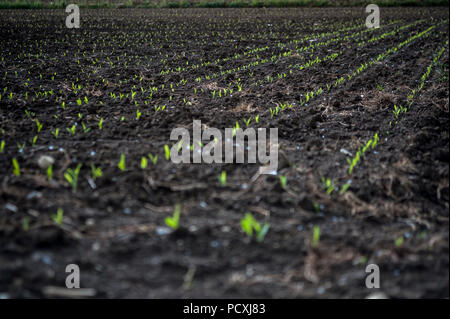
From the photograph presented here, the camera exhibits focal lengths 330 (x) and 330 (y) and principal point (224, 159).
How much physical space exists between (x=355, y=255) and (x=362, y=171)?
1139 mm

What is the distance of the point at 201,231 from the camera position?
2045 mm

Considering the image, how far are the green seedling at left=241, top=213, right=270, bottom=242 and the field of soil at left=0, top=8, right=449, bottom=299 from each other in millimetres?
53

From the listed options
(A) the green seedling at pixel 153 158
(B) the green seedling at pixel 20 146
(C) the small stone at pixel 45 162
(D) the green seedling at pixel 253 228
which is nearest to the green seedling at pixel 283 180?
(D) the green seedling at pixel 253 228

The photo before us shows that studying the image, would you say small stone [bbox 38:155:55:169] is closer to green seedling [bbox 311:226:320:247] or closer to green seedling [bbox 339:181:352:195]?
green seedling [bbox 311:226:320:247]

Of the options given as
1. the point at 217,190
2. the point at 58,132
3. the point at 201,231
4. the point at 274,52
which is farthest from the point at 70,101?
the point at 274,52

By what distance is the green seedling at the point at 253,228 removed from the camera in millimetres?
1976

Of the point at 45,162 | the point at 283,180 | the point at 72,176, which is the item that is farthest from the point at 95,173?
the point at 283,180


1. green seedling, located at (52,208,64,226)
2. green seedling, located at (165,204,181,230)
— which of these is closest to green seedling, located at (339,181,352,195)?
green seedling, located at (165,204,181,230)

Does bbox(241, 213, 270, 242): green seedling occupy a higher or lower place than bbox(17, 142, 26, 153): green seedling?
lower

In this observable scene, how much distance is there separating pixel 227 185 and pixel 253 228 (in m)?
0.56

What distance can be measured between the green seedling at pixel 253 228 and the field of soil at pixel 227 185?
5cm

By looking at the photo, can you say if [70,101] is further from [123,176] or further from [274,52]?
[274,52]

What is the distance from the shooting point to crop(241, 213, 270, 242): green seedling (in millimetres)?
1976

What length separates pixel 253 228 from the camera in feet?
6.89
